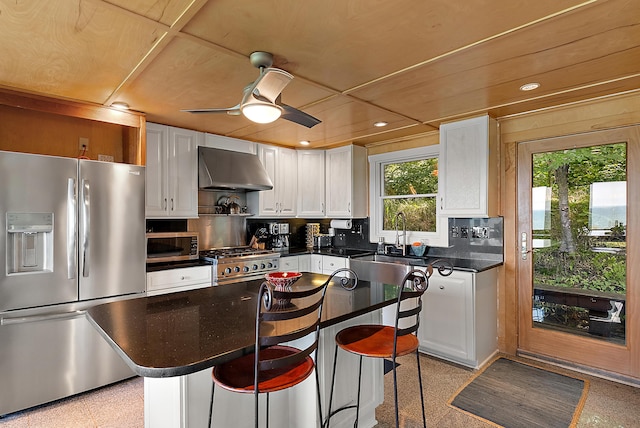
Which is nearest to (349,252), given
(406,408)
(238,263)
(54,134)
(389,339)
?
(238,263)

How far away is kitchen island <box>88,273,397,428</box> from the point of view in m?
1.19

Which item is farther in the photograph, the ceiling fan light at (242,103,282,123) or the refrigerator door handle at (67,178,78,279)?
the refrigerator door handle at (67,178,78,279)

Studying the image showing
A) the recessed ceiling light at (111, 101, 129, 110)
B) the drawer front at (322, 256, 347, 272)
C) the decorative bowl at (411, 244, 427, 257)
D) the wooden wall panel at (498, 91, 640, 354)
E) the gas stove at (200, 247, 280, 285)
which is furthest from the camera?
the drawer front at (322, 256, 347, 272)

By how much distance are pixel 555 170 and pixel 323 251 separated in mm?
2666

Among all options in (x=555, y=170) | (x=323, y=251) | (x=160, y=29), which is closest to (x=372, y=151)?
(x=323, y=251)

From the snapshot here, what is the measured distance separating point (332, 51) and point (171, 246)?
8.34 ft

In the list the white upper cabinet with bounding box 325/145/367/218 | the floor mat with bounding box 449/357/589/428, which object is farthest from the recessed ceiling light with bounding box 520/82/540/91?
the floor mat with bounding box 449/357/589/428

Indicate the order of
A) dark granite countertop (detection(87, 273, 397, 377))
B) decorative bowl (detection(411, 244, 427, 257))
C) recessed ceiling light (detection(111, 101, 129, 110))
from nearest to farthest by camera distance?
1. dark granite countertop (detection(87, 273, 397, 377))
2. recessed ceiling light (detection(111, 101, 129, 110))
3. decorative bowl (detection(411, 244, 427, 257))

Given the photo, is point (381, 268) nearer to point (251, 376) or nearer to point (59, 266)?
point (251, 376)

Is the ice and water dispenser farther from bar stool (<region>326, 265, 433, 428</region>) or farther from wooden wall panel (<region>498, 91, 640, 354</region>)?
wooden wall panel (<region>498, 91, 640, 354</region>)

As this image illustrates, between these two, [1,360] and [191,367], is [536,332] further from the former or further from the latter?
[1,360]

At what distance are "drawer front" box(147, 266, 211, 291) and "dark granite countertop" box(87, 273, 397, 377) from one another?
120 centimetres

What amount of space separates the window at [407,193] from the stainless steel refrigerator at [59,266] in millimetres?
2810

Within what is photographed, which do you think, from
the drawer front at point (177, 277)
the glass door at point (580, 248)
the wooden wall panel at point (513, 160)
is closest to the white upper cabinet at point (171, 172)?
the drawer front at point (177, 277)
